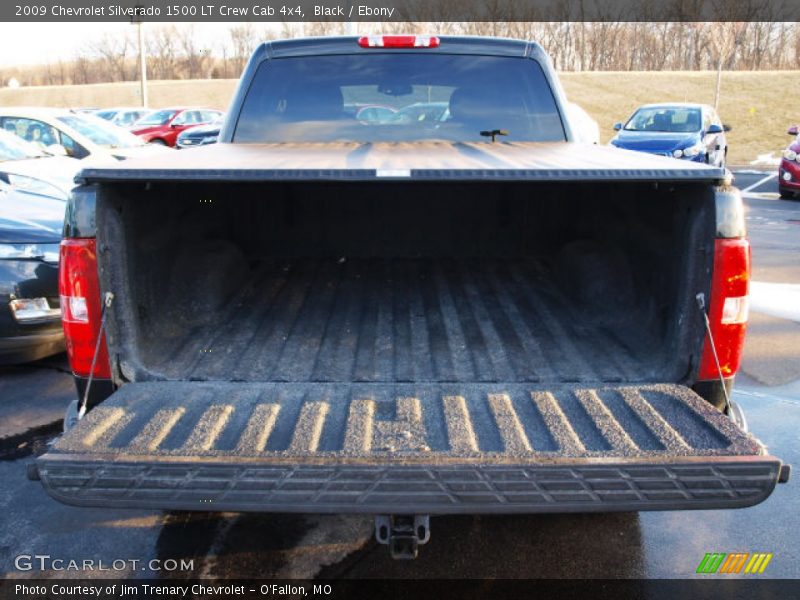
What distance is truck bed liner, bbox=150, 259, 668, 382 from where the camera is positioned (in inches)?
112

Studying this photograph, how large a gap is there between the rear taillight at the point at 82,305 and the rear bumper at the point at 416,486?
599mm

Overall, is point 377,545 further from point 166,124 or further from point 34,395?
point 166,124

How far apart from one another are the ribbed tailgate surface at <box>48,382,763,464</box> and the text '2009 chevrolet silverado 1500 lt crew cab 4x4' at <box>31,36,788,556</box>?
0.01 m

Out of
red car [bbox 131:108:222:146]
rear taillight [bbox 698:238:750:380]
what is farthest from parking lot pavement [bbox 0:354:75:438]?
red car [bbox 131:108:222:146]

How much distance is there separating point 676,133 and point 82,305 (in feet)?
49.3

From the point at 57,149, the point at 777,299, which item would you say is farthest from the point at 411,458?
the point at 57,149

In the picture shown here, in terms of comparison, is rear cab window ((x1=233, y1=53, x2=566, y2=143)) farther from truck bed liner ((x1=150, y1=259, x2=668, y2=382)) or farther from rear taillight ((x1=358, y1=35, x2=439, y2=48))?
truck bed liner ((x1=150, y1=259, x2=668, y2=382))

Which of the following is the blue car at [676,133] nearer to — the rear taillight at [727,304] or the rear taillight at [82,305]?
the rear taillight at [727,304]

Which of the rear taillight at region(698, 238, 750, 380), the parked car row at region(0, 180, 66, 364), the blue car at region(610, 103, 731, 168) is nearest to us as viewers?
the rear taillight at region(698, 238, 750, 380)

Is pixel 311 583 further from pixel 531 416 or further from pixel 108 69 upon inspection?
pixel 108 69

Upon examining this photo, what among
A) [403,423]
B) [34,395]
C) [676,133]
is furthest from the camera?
[676,133]

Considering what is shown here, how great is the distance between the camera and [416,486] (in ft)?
6.34

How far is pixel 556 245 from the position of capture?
13.8 feet

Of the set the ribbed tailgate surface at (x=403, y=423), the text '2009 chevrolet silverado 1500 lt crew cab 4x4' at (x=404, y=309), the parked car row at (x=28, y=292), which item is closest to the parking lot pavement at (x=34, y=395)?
the parked car row at (x=28, y=292)
